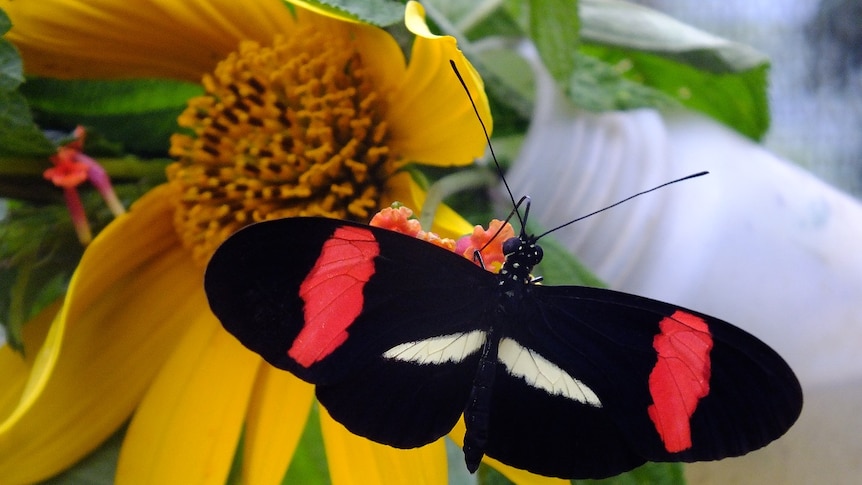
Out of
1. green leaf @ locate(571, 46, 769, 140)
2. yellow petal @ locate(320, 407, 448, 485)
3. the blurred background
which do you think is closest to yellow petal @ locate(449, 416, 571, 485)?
yellow petal @ locate(320, 407, 448, 485)

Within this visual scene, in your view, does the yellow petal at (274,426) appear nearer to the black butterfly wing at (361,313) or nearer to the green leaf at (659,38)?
the black butterfly wing at (361,313)

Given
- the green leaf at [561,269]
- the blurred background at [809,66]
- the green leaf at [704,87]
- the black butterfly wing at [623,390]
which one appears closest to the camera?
the black butterfly wing at [623,390]

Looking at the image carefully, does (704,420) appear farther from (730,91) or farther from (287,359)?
(730,91)

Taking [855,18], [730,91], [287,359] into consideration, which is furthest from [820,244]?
[855,18]

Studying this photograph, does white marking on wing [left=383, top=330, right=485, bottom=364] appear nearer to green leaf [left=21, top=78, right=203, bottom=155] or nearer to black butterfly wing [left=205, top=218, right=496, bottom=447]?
black butterfly wing [left=205, top=218, right=496, bottom=447]

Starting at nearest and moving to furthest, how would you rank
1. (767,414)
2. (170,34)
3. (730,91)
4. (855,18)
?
(767,414)
(170,34)
(730,91)
(855,18)

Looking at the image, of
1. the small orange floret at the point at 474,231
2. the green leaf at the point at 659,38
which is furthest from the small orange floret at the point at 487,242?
the green leaf at the point at 659,38

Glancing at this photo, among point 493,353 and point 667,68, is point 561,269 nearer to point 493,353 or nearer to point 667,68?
point 493,353
